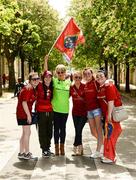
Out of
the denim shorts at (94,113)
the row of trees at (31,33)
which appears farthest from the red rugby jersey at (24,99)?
the row of trees at (31,33)

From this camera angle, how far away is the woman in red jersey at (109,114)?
31.0 feet

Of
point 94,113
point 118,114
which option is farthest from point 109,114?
point 94,113

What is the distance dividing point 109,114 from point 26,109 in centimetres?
165

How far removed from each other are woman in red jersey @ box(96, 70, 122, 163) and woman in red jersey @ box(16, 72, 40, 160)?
1.35 m

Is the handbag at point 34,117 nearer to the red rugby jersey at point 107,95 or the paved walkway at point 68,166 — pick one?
the paved walkway at point 68,166

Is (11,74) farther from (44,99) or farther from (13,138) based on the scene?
(44,99)

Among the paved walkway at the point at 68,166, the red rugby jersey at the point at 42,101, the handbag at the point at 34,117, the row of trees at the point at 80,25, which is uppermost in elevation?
the row of trees at the point at 80,25

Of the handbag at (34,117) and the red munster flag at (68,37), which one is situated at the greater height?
the red munster flag at (68,37)

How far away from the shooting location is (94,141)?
41.9ft

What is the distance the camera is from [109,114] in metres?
9.40

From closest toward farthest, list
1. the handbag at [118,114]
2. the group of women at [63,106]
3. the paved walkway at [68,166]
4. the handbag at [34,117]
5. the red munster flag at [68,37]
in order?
the paved walkway at [68,166] → the handbag at [118,114] → the group of women at [63,106] → the handbag at [34,117] → the red munster flag at [68,37]

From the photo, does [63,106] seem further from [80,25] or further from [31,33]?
[31,33]

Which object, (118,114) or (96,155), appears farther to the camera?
(96,155)

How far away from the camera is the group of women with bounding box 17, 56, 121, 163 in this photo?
970 cm
